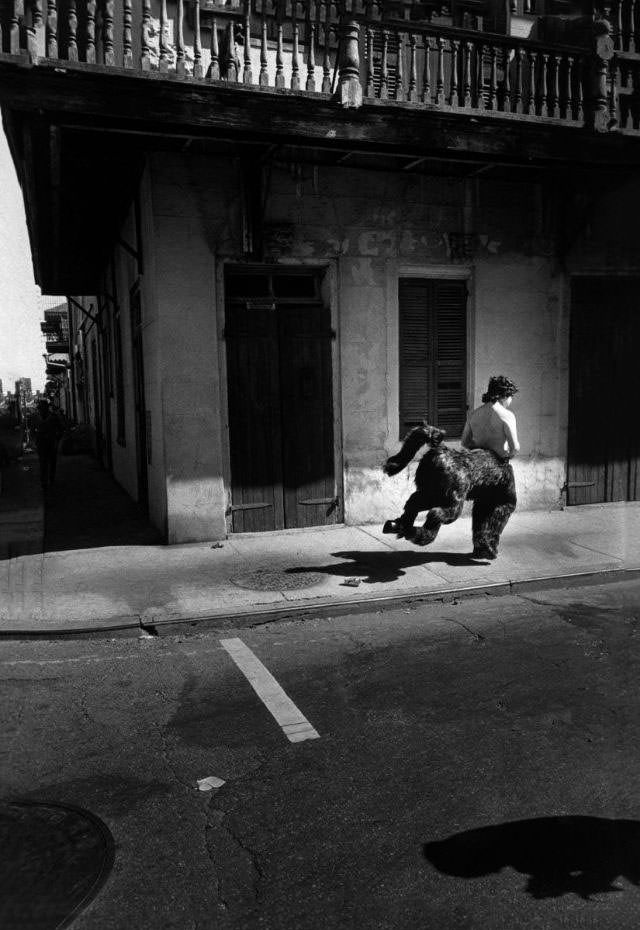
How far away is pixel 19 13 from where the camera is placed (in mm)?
7113

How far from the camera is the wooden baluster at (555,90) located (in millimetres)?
9383

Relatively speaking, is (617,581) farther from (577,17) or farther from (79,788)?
(577,17)

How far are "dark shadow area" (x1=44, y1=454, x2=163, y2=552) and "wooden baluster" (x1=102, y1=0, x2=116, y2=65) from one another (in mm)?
5423

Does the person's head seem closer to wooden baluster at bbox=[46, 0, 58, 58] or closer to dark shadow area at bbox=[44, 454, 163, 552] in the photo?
dark shadow area at bbox=[44, 454, 163, 552]

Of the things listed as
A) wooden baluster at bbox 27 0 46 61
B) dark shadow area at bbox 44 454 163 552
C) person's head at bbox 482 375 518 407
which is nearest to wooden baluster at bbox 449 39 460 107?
person's head at bbox 482 375 518 407

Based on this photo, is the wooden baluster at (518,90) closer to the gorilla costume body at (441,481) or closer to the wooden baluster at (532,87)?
the wooden baluster at (532,87)


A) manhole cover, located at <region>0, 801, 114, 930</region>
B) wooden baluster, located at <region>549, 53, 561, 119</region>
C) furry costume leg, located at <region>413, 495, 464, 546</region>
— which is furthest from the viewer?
wooden baluster, located at <region>549, 53, 561, 119</region>

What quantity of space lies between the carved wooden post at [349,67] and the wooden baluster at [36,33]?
296 centimetres

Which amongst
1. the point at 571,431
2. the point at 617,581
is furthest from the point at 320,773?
the point at 571,431

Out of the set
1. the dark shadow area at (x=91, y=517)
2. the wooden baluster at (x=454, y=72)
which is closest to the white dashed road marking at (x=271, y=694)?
the dark shadow area at (x=91, y=517)

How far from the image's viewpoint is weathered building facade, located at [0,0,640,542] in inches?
323

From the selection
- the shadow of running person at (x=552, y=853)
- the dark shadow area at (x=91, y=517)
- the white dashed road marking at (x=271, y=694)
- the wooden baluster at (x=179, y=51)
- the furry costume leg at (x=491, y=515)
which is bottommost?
the dark shadow area at (x=91, y=517)

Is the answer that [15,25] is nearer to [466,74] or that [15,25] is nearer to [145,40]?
[145,40]

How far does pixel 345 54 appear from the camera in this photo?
8.19 m
